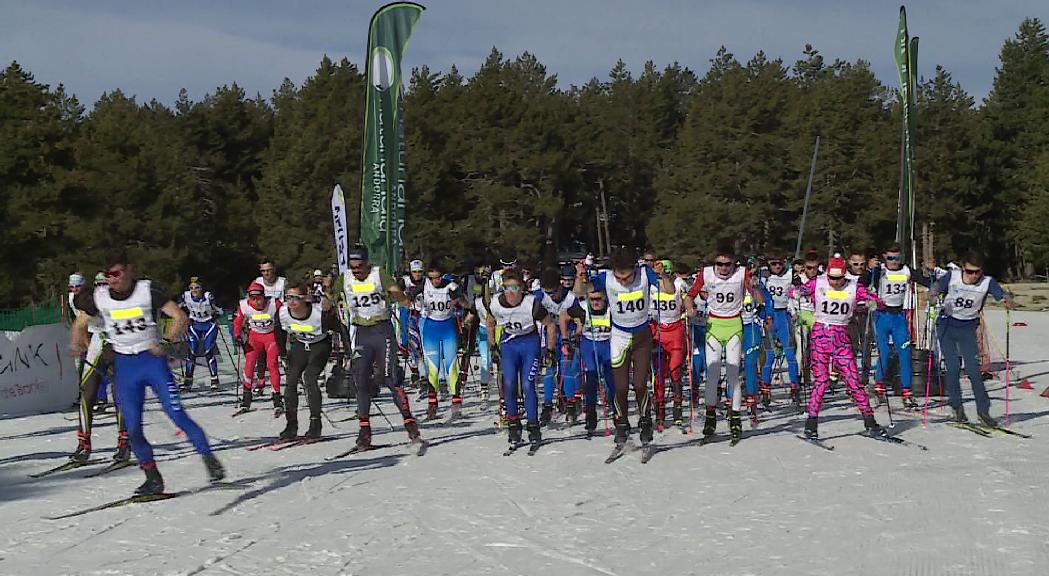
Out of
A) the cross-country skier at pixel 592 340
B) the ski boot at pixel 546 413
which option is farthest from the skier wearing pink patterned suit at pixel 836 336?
the ski boot at pixel 546 413

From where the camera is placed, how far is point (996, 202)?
77.4 meters

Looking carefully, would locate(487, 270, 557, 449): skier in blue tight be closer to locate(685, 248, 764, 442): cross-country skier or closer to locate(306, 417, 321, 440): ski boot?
locate(685, 248, 764, 442): cross-country skier

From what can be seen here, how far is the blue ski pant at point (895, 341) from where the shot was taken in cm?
1483

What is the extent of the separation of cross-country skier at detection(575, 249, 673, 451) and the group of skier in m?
0.01

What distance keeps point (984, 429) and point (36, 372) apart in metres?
14.3

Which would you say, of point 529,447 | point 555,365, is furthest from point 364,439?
point 555,365

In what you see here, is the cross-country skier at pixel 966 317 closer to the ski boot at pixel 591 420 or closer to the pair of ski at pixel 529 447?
the ski boot at pixel 591 420

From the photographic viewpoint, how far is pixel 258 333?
16.2m

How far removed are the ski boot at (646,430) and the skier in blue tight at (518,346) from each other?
1.27 metres

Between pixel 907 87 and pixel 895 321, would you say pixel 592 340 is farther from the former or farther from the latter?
pixel 907 87

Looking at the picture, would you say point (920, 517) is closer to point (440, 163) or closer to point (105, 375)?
point (105, 375)

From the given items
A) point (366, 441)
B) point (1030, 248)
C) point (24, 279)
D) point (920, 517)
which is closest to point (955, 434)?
point (920, 517)

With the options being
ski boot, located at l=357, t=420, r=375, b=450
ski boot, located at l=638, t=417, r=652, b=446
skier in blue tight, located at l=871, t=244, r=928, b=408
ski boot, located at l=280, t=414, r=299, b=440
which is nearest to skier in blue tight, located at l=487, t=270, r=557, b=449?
ski boot, located at l=638, t=417, r=652, b=446

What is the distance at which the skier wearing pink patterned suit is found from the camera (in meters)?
11.7
